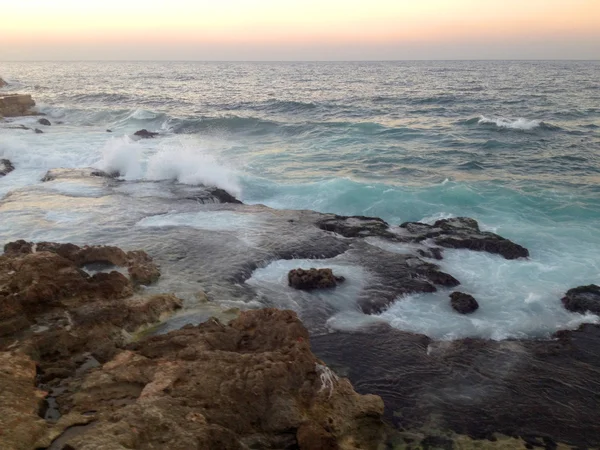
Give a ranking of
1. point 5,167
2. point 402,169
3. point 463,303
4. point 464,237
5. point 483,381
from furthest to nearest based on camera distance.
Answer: point 402,169 → point 5,167 → point 464,237 → point 463,303 → point 483,381

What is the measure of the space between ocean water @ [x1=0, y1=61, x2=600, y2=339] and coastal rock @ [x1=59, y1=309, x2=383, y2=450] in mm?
3009

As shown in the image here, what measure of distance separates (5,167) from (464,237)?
18.3 meters

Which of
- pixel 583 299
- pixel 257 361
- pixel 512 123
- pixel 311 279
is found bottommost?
pixel 583 299

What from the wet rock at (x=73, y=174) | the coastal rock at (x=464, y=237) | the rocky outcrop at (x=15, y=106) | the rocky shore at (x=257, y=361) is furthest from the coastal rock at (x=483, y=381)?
the rocky outcrop at (x=15, y=106)

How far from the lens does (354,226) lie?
1356 centimetres

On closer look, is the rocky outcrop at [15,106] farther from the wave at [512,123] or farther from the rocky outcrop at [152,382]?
the rocky outcrop at [152,382]

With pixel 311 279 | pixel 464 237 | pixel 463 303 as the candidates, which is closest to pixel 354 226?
pixel 464 237

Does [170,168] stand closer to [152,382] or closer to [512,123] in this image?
[152,382]

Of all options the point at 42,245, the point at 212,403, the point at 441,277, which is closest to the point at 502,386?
the point at 441,277

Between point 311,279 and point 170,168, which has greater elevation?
point 170,168

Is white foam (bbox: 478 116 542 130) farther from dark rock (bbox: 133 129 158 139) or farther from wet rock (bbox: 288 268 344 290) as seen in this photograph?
wet rock (bbox: 288 268 344 290)

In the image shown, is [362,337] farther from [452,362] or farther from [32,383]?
[32,383]

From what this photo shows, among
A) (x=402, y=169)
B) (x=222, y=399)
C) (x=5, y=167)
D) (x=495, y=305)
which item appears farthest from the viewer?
(x=402, y=169)

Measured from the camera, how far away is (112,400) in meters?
5.03
